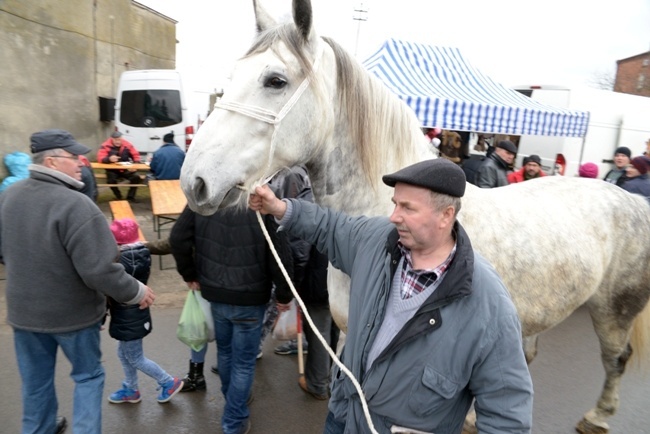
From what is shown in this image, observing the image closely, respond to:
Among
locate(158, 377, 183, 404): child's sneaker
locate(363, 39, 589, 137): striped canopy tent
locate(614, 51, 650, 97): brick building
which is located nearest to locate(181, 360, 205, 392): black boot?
locate(158, 377, 183, 404): child's sneaker

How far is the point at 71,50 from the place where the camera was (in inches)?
461

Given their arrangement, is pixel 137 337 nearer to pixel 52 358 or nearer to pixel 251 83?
pixel 52 358

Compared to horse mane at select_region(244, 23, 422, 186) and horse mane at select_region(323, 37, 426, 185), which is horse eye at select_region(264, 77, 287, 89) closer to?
horse mane at select_region(244, 23, 422, 186)

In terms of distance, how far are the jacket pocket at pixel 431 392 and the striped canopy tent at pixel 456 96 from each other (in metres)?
5.31

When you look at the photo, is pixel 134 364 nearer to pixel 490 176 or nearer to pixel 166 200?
pixel 166 200

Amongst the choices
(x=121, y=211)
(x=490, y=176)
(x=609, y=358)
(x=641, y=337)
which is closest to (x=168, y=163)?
(x=121, y=211)

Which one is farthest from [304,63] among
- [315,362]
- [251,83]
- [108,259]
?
[315,362]

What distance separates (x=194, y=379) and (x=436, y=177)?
299 cm

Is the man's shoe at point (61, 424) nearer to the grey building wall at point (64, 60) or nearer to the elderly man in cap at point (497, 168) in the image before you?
the elderly man in cap at point (497, 168)

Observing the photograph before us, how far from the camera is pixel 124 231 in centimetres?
303

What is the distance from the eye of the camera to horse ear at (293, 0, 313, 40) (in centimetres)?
164

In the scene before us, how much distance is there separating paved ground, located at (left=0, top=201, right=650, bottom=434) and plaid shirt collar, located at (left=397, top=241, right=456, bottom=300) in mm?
2189

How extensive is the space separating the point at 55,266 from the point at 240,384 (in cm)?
134

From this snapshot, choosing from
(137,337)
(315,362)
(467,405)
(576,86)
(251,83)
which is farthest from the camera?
(576,86)
